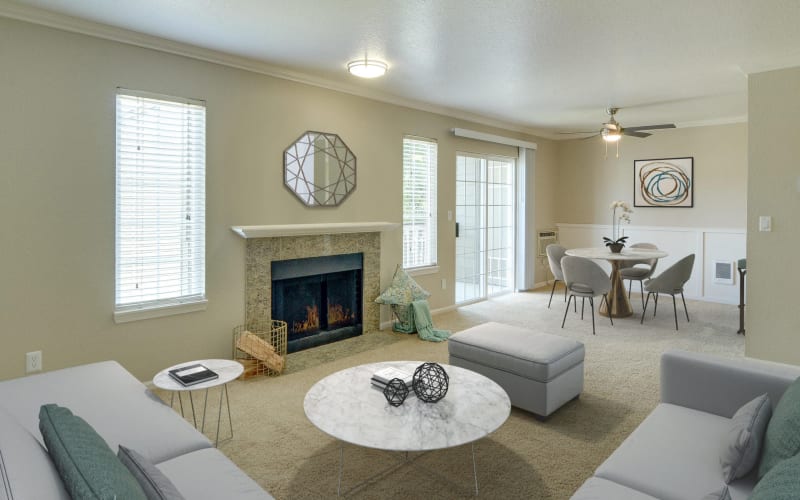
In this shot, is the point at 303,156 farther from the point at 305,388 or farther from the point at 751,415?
the point at 751,415

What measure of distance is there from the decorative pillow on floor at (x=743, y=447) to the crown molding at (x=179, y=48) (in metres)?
3.86

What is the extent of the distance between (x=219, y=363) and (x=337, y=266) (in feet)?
6.86

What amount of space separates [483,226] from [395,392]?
4.66m

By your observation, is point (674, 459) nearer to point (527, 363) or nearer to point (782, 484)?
point (782, 484)

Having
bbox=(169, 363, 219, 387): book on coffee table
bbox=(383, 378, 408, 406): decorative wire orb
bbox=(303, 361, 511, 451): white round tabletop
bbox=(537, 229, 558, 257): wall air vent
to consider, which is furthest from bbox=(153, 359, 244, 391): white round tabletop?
bbox=(537, 229, 558, 257): wall air vent

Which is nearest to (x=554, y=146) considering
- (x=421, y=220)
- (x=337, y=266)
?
(x=421, y=220)

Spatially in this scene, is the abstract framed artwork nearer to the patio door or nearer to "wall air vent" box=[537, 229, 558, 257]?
"wall air vent" box=[537, 229, 558, 257]

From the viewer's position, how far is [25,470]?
3.20 feet

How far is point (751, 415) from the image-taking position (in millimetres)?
1652

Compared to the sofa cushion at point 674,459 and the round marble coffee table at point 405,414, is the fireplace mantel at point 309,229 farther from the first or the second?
the sofa cushion at point 674,459

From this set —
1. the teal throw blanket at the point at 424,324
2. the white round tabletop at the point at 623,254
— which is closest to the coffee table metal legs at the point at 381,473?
the teal throw blanket at the point at 424,324

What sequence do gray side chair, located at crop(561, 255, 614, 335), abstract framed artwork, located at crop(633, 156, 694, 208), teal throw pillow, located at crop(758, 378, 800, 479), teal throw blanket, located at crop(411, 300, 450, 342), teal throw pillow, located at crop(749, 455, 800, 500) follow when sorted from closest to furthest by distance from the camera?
teal throw pillow, located at crop(749, 455, 800, 500)
teal throw pillow, located at crop(758, 378, 800, 479)
teal throw blanket, located at crop(411, 300, 450, 342)
gray side chair, located at crop(561, 255, 614, 335)
abstract framed artwork, located at crop(633, 156, 694, 208)

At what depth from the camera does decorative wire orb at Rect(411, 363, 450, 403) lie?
7.45 ft

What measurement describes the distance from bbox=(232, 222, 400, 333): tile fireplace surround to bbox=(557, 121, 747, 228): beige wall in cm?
429
